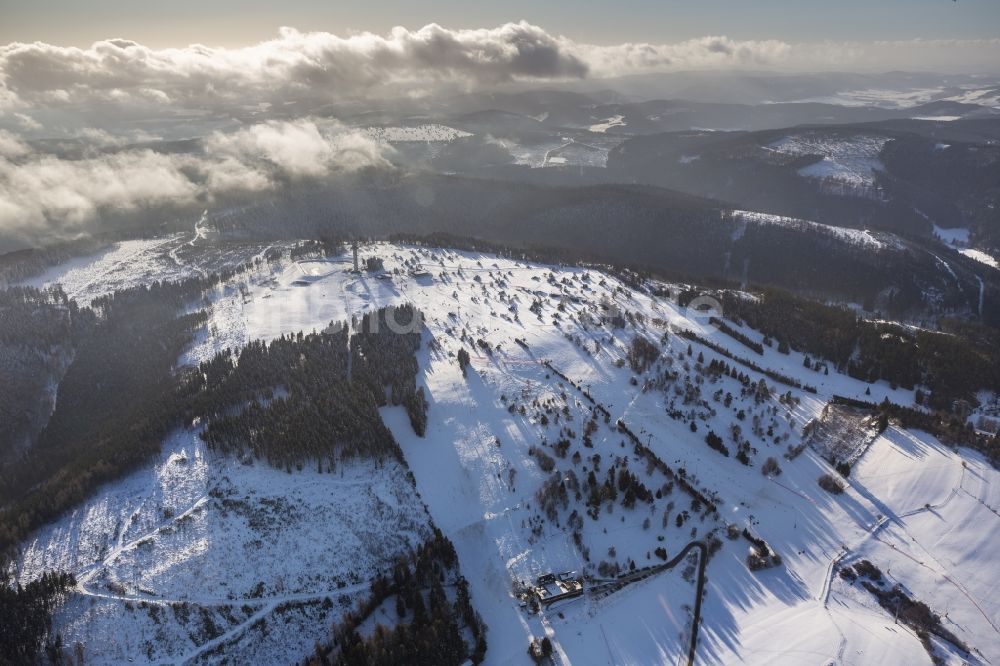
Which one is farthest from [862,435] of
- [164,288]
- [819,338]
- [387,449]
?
[164,288]

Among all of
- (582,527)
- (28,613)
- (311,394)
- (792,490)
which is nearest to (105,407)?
(311,394)

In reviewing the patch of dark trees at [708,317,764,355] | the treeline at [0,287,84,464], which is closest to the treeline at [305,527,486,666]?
the patch of dark trees at [708,317,764,355]

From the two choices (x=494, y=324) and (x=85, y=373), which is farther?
(x=85, y=373)

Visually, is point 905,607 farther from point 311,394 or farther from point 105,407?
point 105,407

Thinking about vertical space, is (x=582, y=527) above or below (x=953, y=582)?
below

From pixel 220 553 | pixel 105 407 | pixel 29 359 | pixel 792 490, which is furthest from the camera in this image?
pixel 29 359

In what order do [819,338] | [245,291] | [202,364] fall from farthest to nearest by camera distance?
[245,291]
[819,338]
[202,364]

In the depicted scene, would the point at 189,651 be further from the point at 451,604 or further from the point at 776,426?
the point at 776,426
